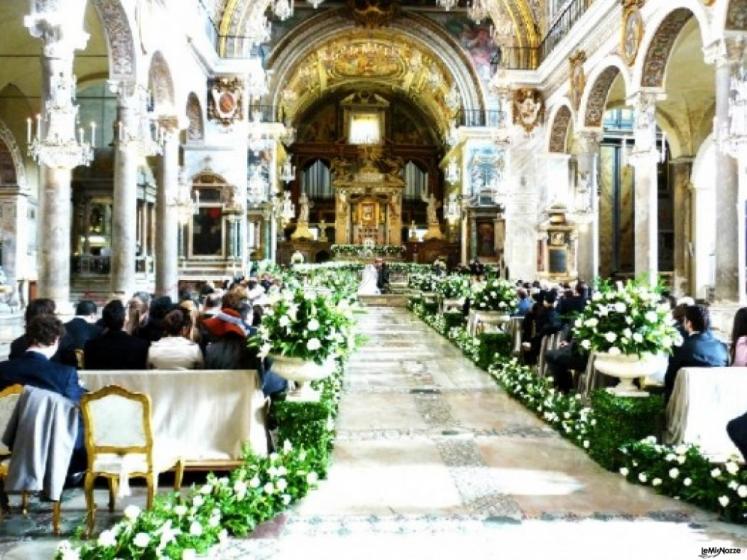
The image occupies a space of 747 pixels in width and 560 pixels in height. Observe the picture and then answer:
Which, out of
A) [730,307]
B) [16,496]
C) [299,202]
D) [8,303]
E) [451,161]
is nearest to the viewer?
[16,496]

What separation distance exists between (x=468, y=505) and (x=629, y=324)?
2.06m

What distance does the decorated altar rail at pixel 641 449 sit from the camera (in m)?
4.72

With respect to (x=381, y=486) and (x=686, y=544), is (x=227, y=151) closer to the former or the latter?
(x=381, y=486)

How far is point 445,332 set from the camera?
15.7 meters

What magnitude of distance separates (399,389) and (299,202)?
97.8ft

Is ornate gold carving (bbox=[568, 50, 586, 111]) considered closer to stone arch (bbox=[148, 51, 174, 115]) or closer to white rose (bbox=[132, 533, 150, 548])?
stone arch (bbox=[148, 51, 174, 115])

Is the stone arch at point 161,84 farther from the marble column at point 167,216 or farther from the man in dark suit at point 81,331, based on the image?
the man in dark suit at point 81,331

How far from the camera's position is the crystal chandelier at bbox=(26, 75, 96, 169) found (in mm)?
9547

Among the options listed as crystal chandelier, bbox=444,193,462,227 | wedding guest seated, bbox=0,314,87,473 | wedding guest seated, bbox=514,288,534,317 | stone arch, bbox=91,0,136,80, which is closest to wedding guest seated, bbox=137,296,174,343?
wedding guest seated, bbox=0,314,87,473

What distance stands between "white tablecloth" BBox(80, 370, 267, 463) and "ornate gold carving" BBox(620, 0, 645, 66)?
1215cm

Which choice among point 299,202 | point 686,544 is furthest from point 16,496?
point 299,202

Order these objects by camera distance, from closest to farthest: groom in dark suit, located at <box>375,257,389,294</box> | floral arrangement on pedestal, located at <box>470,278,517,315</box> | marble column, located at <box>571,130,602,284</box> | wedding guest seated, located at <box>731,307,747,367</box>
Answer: wedding guest seated, located at <box>731,307,747,367</box> → floral arrangement on pedestal, located at <box>470,278,517,315</box> → marble column, located at <box>571,130,602,284</box> → groom in dark suit, located at <box>375,257,389,294</box>

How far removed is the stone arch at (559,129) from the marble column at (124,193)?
12131 millimetres

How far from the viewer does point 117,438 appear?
4.39 metres
